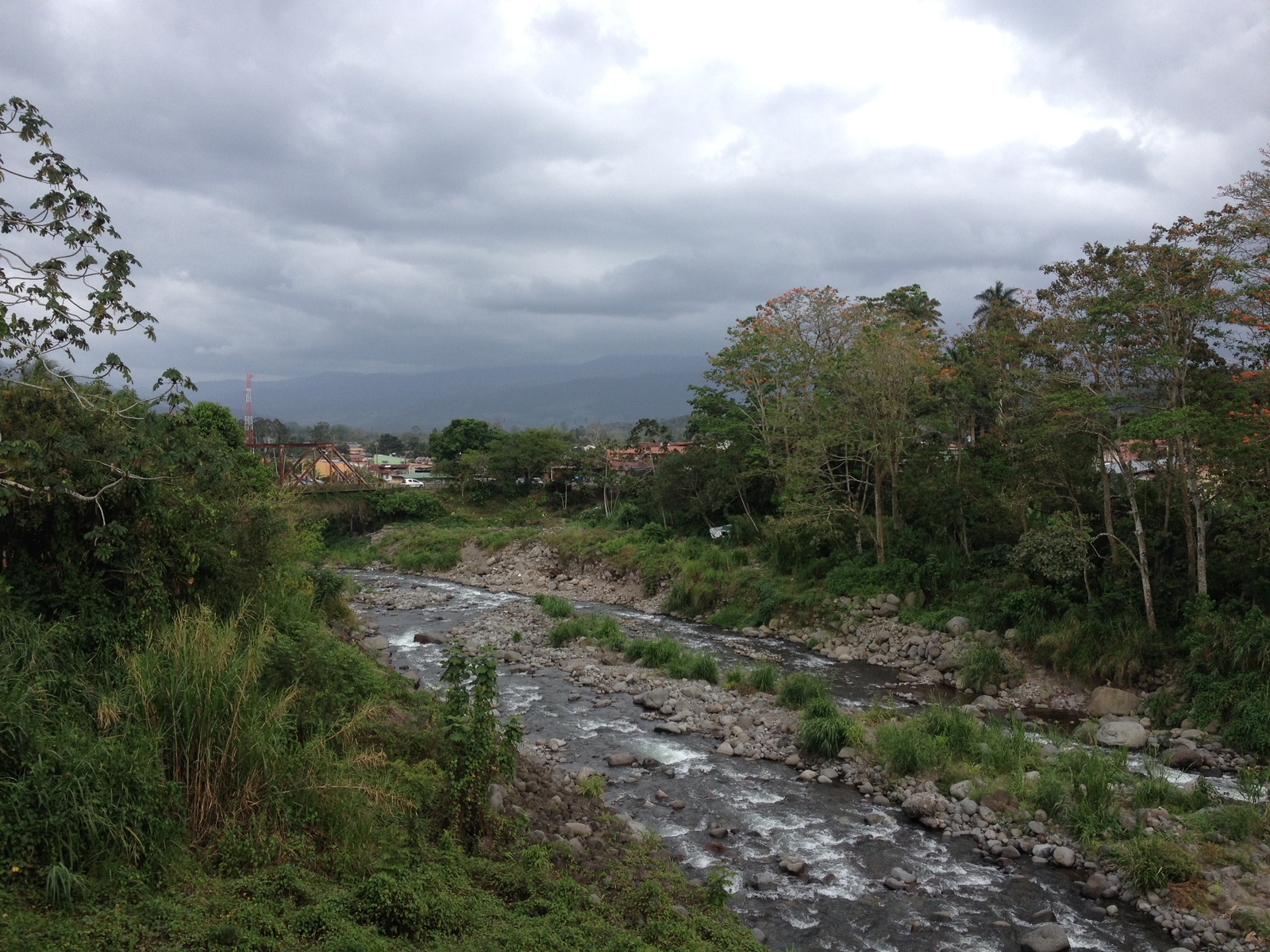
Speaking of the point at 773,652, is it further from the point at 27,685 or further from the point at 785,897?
the point at 27,685

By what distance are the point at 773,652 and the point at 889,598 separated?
419cm

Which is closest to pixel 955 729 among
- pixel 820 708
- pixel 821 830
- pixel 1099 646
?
pixel 820 708

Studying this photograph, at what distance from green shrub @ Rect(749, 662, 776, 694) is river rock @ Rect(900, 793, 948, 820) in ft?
19.5

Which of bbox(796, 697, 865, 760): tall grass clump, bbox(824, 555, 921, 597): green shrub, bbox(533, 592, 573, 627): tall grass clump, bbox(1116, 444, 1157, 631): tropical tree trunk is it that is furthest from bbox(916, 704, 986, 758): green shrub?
bbox(533, 592, 573, 627): tall grass clump

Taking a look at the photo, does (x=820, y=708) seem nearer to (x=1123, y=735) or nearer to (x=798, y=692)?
(x=798, y=692)

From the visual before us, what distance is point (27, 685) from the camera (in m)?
6.50

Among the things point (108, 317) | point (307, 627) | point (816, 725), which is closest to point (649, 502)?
point (816, 725)

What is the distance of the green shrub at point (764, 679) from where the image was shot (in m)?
17.6

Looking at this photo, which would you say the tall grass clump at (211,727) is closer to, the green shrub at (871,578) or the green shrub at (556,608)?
the green shrub at (556,608)

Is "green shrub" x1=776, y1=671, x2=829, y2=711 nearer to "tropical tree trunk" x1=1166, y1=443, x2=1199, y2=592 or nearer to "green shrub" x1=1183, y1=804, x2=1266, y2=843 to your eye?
"green shrub" x1=1183, y1=804, x2=1266, y2=843

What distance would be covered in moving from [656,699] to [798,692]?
2.98 metres

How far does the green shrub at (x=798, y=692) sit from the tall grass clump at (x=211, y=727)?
11.3 meters

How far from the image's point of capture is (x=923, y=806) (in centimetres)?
1134

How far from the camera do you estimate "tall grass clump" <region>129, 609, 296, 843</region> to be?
6.39 meters
